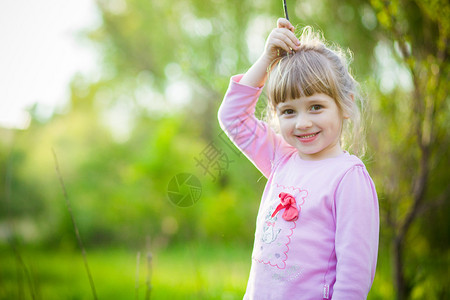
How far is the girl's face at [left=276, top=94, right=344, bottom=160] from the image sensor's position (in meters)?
1.16

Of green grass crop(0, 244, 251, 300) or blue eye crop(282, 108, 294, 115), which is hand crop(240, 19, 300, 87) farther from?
green grass crop(0, 244, 251, 300)

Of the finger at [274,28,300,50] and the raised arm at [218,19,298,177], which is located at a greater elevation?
the finger at [274,28,300,50]

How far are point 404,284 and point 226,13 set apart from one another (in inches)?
136

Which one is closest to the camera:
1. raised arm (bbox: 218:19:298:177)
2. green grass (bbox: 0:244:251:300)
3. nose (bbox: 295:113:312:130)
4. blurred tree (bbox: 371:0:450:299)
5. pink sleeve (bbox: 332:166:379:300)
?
pink sleeve (bbox: 332:166:379:300)

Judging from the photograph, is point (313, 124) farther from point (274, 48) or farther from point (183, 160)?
point (183, 160)

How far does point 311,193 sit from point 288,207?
8 cm

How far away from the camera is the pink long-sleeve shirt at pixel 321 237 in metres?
1.03

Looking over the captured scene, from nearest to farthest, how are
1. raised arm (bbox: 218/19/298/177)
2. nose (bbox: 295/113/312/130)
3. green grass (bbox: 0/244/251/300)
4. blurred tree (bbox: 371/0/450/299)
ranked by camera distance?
1. nose (bbox: 295/113/312/130)
2. raised arm (bbox: 218/19/298/177)
3. blurred tree (bbox: 371/0/450/299)
4. green grass (bbox: 0/244/251/300)

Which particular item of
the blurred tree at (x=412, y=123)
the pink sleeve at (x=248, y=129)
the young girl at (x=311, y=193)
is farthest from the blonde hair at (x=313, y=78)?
the blurred tree at (x=412, y=123)

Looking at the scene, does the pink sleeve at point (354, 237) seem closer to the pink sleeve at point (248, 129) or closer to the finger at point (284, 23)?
the pink sleeve at point (248, 129)

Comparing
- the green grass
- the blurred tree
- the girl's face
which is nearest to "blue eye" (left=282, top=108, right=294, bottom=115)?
the girl's face

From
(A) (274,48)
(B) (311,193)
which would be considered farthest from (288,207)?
(A) (274,48)

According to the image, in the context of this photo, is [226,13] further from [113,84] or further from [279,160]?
[113,84]

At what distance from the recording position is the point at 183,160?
600 cm
